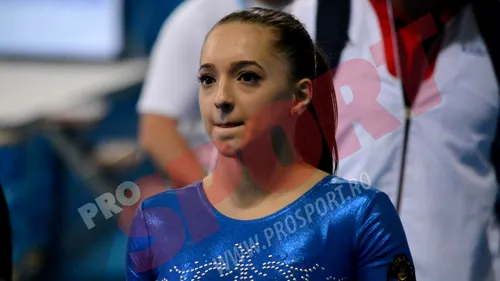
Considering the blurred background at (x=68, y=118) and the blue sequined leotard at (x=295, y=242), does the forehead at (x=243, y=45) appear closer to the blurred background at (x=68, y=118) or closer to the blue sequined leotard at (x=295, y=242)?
the blue sequined leotard at (x=295, y=242)

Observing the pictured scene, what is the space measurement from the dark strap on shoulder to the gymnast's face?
0.19 meters

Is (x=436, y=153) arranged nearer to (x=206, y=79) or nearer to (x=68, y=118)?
(x=206, y=79)

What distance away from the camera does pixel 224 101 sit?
0.79 m

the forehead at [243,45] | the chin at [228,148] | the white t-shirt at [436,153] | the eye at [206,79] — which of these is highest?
the forehead at [243,45]

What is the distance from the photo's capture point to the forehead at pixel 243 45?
804mm

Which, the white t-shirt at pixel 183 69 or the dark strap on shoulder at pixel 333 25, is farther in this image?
the white t-shirt at pixel 183 69

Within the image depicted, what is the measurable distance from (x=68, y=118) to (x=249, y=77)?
0.89m

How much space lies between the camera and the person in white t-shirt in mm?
1097

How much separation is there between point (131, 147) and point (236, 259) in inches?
28.2

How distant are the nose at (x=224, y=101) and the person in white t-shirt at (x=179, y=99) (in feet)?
0.90

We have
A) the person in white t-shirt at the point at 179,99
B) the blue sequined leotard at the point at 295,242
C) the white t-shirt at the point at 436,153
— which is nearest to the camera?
→ the blue sequined leotard at the point at 295,242

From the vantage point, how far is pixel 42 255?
1428mm

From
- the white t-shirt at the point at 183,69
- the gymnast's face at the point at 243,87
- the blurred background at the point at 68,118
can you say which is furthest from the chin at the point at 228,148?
the blurred background at the point at 68,118

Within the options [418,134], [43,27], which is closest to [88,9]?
[43,27]
